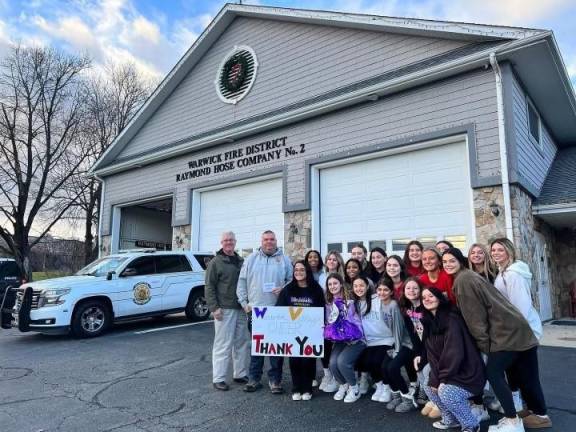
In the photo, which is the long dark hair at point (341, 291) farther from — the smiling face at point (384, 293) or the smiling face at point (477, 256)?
the smiling face at point (477, 256)

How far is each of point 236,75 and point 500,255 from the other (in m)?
12.2

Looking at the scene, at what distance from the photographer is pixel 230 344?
5.50 metres

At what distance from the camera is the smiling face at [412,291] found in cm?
434

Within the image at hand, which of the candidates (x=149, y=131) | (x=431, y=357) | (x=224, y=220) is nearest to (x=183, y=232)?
(x=224, y=220)

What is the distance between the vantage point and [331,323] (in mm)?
4930

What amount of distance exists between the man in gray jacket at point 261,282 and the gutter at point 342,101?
21.0ft

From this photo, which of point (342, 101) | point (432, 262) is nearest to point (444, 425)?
point (432, 262)

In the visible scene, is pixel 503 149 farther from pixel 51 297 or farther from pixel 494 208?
pixel 51 297

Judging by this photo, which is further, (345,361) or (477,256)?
(345,361)

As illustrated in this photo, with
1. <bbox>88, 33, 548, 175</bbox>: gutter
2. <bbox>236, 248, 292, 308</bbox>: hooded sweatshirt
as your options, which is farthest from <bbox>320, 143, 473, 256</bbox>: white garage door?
<bbox>236, 248, 292, 308</bbox>: hooded sweatshirt

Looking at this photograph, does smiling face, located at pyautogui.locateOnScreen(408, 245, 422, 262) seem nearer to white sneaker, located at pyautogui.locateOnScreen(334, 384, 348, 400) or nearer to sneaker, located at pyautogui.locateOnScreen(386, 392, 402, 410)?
sneaker, located at pyautogui.locateOnScreen(386, 392, 402, 410)

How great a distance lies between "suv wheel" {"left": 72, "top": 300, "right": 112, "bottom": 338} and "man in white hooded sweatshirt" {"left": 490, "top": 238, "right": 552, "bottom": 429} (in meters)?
8.09

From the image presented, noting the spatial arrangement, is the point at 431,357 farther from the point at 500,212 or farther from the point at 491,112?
the point at 491,112

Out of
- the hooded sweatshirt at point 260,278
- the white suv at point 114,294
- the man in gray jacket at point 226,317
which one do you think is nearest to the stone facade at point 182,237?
the white suv at point 114,294
